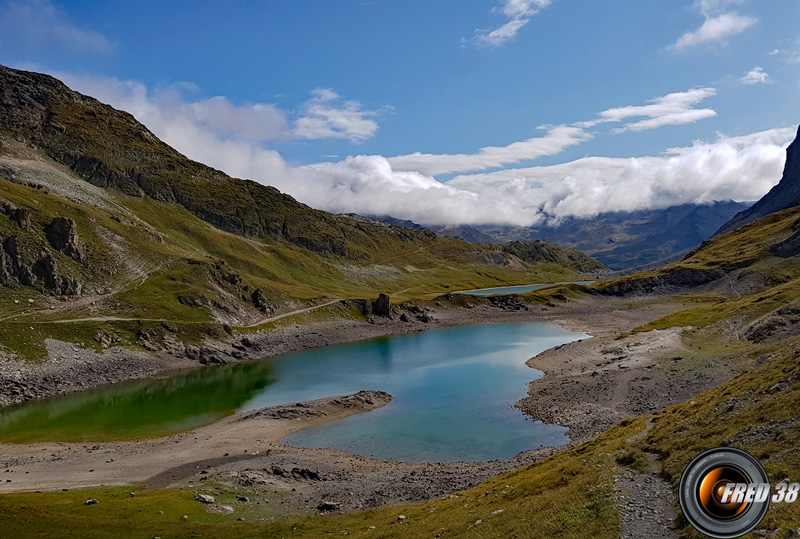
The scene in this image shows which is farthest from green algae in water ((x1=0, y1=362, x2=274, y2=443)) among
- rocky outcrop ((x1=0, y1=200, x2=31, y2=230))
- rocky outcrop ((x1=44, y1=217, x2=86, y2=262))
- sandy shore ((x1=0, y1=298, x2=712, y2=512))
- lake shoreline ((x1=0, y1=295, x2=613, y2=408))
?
rocky outcrop ((x1=0, y1=200, x2=31, y2=230))

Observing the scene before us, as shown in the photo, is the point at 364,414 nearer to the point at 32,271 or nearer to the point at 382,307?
the point at 32,271

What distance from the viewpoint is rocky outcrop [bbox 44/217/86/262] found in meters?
125

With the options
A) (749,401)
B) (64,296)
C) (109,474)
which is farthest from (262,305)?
(749,401)

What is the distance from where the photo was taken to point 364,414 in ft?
255

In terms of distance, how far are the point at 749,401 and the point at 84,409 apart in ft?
304

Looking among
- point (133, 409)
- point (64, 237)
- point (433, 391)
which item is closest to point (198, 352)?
point (133, 409)

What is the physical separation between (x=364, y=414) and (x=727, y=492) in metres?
63.9

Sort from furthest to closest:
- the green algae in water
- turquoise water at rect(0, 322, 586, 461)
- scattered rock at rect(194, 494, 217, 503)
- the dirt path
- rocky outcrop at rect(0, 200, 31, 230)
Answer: the dirt path → rocky outcrop at rect(0, 200, 31, 230) → the green algae in water → turquoise water at rect(0, 322, 586, 461) → scattered rock at rect(194, 494, 217, 503)

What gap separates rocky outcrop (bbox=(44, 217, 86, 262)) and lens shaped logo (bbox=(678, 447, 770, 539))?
146494 millimetres

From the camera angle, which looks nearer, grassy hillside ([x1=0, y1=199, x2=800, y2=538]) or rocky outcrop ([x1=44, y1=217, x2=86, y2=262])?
grassy hillside ([x1=0, y1=199, x2=800, y2=538])

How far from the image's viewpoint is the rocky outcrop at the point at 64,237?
125m

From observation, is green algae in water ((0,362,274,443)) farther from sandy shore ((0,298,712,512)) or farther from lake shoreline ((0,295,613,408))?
sandy shore ((0,298,712,512))

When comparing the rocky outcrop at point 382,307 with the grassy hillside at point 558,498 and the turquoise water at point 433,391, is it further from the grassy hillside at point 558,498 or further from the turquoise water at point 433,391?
the grassy hillside at point 558,498

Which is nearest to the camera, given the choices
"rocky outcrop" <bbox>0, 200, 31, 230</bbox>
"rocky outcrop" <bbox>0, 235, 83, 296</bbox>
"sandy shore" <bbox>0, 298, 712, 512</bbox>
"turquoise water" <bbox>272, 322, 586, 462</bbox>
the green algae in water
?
"sandy shore" <bbox>0, 298, 712, 512</bbox>
